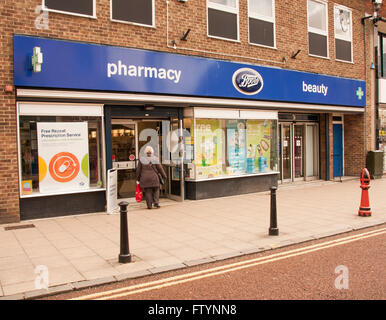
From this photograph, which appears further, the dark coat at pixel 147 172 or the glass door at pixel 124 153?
the glass door at pixel 124 153

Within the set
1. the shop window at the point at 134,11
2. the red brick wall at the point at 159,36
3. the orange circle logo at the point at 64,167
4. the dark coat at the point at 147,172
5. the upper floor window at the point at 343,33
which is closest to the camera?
the red brick wall at the point at 159,36

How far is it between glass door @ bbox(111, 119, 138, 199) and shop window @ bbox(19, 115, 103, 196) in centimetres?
99

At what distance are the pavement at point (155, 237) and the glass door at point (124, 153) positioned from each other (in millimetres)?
975

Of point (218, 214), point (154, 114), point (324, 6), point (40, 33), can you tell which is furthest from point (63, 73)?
point (324, 6)

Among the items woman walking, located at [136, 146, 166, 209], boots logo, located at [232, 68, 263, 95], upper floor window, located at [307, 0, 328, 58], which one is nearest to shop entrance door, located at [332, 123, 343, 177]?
upper floor window, located at [307, 0, 328, 58]

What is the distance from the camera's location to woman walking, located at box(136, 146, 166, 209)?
33.5 feet

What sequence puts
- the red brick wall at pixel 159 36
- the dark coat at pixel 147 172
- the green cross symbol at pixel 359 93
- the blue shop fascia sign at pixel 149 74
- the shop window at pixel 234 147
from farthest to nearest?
the green cross symbol at pixel 359 93
the shop window at pixel 234 147
the dark coat at pixel 147 172
the blue shop fascia sign at pixel 149 74
the red brick wall at pixel 159 36

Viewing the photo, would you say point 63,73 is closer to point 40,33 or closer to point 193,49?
point 40,33

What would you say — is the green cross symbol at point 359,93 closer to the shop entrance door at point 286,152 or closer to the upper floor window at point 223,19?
the shop entrance door at point 286,152

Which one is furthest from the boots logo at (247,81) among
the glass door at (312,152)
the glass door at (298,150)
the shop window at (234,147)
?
the glass door at (312,152)

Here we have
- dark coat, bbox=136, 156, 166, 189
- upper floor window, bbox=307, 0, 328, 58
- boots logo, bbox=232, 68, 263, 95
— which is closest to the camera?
dark coat, bbox=136, 156, 166, 189

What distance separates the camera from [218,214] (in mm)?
9508

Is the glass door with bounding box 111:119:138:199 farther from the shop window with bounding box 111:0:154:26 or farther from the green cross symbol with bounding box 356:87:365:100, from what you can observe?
the green cross symbol with bounding box 356:87:365:100

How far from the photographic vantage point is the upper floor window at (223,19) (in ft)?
38.4
